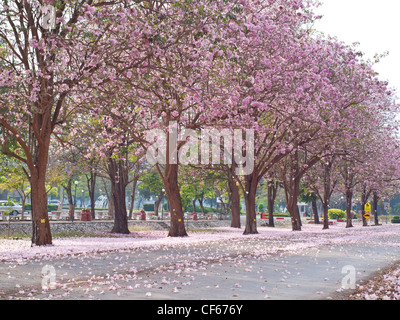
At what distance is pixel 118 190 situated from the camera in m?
33.0

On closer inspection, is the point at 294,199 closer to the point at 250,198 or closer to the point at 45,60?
the point at 250,198

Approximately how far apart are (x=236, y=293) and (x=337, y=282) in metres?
2.84

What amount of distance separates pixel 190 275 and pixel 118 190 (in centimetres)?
2176

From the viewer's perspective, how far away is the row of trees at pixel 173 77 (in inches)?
594

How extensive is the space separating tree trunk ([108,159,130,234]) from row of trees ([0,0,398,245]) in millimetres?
66

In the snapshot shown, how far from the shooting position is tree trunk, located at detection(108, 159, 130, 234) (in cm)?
3278

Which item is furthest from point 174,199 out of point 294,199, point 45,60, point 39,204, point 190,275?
point 190,275

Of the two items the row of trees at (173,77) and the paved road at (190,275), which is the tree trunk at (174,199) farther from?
the paved road at (190,275)

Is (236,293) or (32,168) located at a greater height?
(32,168)

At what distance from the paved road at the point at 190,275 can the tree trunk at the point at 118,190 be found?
1503 cm

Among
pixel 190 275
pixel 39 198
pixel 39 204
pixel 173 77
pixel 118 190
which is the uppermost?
pixel 173 77

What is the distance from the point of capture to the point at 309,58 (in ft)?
73.2
